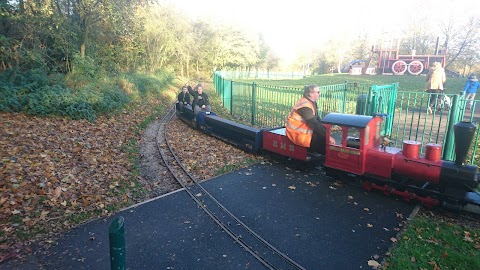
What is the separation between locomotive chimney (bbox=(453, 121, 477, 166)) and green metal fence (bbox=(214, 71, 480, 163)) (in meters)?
1.95

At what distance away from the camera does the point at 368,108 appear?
9.09 metres

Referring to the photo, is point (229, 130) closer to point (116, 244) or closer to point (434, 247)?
point (434, 247)

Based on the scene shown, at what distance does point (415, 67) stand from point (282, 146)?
3038 cm

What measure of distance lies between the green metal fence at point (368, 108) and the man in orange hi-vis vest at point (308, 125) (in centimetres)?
136

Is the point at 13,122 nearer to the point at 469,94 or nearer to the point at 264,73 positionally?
the point at 469,94

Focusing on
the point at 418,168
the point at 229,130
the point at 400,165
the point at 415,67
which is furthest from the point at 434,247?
the point at 415,67

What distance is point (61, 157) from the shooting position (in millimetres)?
6973

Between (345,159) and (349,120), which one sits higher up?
(349,120)

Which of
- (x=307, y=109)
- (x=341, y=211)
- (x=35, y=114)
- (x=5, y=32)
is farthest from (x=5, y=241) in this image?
(x=5, y=32)

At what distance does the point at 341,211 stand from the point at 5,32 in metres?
14.2

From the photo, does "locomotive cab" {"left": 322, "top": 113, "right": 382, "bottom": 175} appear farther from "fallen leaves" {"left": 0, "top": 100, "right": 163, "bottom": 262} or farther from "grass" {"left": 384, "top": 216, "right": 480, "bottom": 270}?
"fallen leaves" {"left": 0, "top": 100, "right": 163, "bottom": 262}

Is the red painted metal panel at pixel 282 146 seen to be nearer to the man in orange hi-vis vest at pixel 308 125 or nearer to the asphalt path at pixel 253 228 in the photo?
the man in orange hi-vis vest at pixel 308 125

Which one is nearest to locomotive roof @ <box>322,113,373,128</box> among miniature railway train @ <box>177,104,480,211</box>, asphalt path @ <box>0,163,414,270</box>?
miniature railway train @ <box>177,104,480,211</box>

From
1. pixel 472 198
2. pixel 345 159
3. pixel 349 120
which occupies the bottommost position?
pixel 472 198
